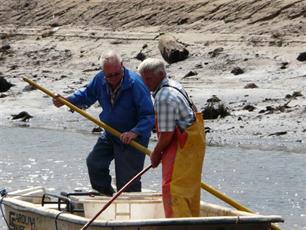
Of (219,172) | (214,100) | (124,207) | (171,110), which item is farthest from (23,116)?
(171,110)

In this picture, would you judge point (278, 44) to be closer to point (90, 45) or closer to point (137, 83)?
point (90, 45)

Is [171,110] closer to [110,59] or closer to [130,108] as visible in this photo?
[110,59]

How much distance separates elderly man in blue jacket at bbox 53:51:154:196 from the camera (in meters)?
10.5

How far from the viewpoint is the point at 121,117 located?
1073cm

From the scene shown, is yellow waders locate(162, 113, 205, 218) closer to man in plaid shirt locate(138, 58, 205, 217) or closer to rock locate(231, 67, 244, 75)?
man in plaid shirt locate(138, 58, 205, 217)

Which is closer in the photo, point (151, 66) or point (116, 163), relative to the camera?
point (151, 66)

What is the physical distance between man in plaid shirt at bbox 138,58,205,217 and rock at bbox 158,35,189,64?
14357 mm

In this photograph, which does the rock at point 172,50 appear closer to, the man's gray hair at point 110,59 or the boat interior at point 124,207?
the boat interior at point 124,207

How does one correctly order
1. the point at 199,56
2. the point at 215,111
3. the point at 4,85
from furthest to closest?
the point at 4,85
the point at 199,56
the point at 215,111

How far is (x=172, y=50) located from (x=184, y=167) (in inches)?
574

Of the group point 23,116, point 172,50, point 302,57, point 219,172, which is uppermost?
point 302,57

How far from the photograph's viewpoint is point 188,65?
2339cm

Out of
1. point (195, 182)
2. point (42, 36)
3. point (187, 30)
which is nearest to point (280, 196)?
point (195, 182)

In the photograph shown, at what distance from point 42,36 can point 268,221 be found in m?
21.5
